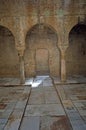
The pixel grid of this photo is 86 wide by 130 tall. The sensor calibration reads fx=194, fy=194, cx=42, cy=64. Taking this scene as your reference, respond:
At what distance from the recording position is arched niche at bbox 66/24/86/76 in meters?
14.9

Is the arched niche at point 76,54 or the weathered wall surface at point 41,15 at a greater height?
the weathered wall surface at point 41,15

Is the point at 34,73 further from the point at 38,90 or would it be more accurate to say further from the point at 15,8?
the point at 15,8

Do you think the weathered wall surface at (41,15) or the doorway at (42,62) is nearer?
the weathered wall surface at (41,15)

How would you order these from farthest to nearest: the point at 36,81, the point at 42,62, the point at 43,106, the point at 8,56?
the point at 42,62, the point at 8,56, the point at 36,81, the point at 43,106

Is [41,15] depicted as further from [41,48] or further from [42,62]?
[42,62]

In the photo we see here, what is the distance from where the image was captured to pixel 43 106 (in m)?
8.12

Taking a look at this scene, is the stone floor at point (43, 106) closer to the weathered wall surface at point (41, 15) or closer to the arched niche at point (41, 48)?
the arched niche at point (41, 48)

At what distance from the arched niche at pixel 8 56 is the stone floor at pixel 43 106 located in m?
2.68

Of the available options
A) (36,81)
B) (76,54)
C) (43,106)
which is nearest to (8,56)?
(36,81)

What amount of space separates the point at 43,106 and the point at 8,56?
7714 mm

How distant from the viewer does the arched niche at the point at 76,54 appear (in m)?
14.9

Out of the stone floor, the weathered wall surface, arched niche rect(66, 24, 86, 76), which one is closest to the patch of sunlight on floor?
the stone floor

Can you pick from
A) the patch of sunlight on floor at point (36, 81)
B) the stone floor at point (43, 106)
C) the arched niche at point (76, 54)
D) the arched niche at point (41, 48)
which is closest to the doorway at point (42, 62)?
the arched niche at point (41, 48)

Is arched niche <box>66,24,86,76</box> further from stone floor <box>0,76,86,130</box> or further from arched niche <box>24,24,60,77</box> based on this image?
stone floor <box>0,76,86,130</box>
